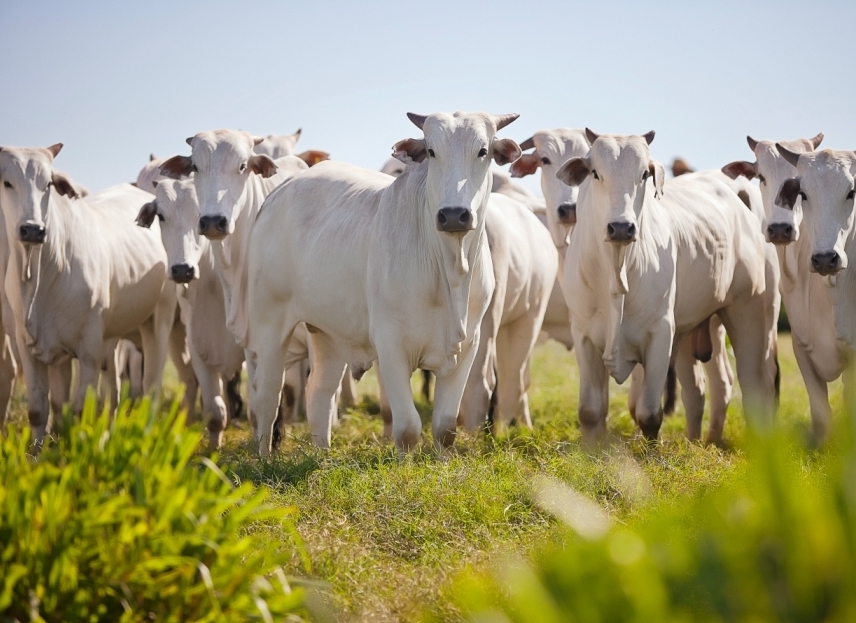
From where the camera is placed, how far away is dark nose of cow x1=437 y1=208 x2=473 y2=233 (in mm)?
5727

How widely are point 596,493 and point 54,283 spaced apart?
4.83 m

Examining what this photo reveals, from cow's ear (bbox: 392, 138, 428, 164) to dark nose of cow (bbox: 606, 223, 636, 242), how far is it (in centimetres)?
130

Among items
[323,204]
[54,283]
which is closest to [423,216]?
[323,204]

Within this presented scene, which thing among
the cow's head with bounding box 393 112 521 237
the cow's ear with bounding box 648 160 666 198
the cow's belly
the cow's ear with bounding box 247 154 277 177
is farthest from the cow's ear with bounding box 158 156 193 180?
the cow's ear with bounding box 648 160 666 198

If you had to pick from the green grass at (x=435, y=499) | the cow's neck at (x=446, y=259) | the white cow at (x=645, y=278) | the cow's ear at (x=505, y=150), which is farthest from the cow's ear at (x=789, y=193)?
the cow's neck at (x=446, y=259)

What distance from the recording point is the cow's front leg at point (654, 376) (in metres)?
7.17

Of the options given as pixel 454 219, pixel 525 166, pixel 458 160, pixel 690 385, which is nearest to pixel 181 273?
pixel 525 166

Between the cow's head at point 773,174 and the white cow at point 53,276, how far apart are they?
459 centimetres

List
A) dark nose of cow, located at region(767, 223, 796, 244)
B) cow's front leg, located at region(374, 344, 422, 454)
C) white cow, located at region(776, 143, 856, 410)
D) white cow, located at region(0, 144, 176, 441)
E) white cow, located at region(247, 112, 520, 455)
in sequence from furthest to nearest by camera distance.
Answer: white cow, located at region(0, 144, 176, 441)
dark nose of cow, located at region(767, 223, 796, 244)
white cow, located at region(776, 143, 856, 410)
cow's front leg, located at region(374, 344, 422, 454)
white cow, located at region(247, 112, 520, 455)

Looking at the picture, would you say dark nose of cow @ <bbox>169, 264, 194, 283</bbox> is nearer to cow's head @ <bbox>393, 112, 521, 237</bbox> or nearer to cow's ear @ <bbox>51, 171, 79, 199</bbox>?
cow's ear @ <bbox>51, 171, 79, 199</bbox>

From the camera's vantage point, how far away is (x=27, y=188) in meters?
8.02

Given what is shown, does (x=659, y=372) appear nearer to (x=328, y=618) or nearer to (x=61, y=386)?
(x=328, y=618)

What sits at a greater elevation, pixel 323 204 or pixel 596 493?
pixel 323 204

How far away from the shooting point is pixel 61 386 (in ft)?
30.1
